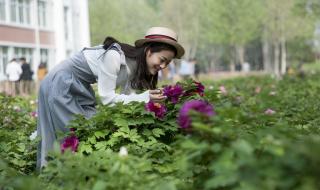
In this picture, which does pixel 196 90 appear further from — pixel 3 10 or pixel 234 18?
pixel 234 18

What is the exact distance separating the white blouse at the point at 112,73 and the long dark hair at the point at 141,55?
0.05 meters

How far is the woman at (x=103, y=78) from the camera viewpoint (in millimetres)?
4402

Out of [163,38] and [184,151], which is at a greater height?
[163,38]

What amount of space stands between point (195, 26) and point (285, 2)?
1829cm

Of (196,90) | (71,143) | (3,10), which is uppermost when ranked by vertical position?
(3,10)

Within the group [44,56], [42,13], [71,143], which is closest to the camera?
[71,143]

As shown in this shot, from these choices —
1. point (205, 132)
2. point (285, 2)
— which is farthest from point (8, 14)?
point (205, 132)

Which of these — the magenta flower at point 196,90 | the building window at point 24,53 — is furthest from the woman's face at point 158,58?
the building window at point 24,53

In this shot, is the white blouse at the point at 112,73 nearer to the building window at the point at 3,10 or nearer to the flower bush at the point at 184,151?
the flower bush at the point at 184,151

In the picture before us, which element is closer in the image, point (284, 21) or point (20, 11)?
point (20, 11)

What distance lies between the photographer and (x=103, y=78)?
174 inches

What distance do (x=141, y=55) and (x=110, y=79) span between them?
0.96 feet

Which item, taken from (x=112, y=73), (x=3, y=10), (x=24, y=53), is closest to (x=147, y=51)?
(x=112, y=73)

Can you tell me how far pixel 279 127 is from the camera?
259cm
